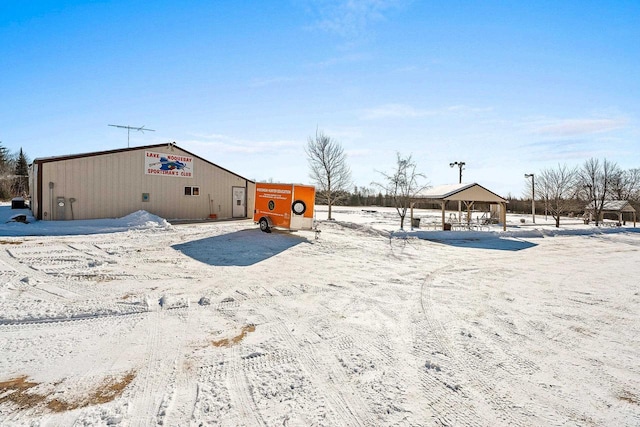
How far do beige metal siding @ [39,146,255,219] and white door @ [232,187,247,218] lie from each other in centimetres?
51

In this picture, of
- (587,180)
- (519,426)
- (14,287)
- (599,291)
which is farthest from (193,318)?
(587,180)

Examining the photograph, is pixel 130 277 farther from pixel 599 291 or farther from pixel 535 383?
pixel 599 291

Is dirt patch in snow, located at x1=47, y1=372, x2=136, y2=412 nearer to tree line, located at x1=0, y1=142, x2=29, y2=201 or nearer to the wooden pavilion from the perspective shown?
the wooden pavilion

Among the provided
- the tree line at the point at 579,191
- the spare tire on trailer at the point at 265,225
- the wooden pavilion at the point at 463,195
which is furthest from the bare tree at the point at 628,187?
the spare tire on trailer at the point at 265,225

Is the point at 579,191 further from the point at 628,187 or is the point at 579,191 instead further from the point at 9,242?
the point at 9,242

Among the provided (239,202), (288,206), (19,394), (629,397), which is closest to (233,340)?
(19,394)

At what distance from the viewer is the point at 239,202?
23.9 m

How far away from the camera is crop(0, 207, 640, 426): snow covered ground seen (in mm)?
3330

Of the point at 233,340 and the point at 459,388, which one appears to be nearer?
the point at 459,388

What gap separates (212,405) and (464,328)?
4.08m

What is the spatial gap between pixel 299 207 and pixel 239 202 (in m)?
10.1

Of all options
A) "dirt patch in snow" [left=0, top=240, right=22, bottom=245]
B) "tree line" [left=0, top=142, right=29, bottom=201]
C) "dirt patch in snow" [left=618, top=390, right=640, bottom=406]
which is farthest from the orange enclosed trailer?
"tree line" [left=0, top=142, right=29, bottom=201]

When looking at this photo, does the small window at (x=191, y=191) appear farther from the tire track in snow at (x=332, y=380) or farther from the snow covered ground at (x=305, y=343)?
the tire track in snow at (x=332, y=380)

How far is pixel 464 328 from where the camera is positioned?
557cm
